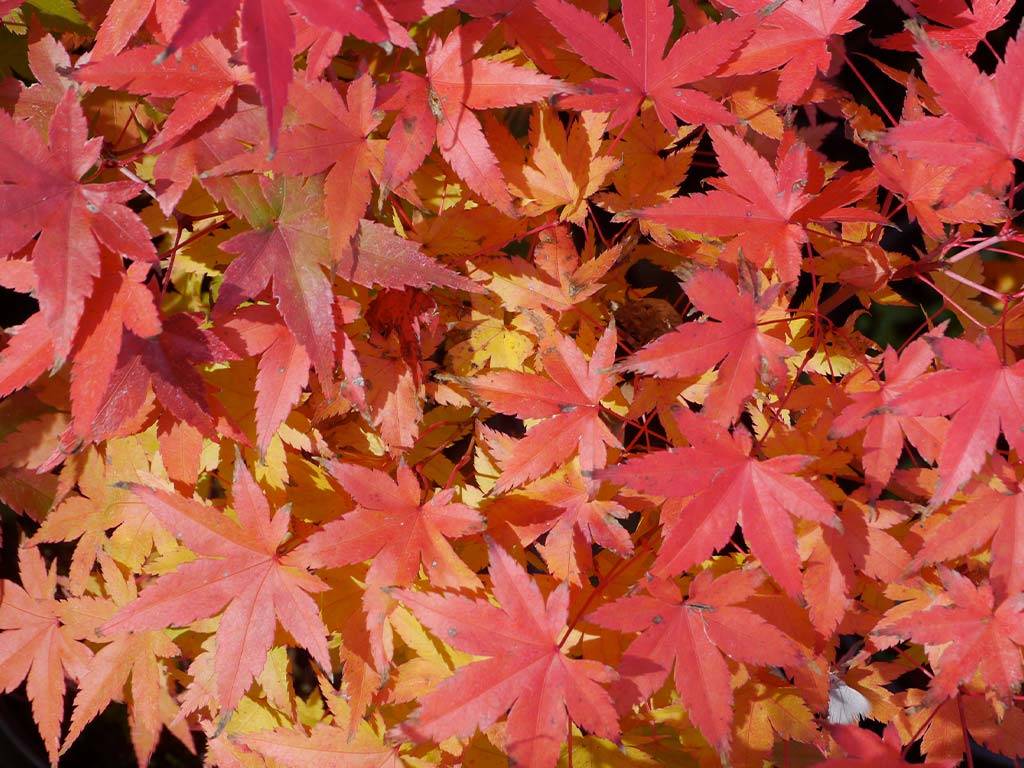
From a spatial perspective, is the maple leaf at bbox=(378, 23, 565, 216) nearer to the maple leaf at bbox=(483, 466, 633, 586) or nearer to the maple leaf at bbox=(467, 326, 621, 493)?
the maple leaf at bbox=(467, 326, 621, 493)

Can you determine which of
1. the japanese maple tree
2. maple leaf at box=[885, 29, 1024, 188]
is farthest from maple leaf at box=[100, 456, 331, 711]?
maple leaf at box=[885, 29, 1024, 188]

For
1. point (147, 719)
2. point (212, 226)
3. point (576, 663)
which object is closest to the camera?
point (576, 663)

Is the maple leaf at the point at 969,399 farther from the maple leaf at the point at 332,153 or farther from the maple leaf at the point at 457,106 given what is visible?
the maple leaf at the point at 332,153

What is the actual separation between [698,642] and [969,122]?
2.10 ft

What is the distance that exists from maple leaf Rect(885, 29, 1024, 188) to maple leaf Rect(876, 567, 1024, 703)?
18.0 inches

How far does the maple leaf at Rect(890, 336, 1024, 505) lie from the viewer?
2.50ft

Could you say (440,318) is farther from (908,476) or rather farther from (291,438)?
(908,476)

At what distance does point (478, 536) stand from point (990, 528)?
621 millimetres

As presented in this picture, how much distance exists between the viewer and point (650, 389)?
37.9 inches

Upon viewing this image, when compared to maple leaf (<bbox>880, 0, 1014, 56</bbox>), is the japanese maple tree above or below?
below

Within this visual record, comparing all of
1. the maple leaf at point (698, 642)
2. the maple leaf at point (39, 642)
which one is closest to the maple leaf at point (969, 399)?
the maple leaf at point (698, 642)

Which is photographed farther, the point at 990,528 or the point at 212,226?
the point at 212,226

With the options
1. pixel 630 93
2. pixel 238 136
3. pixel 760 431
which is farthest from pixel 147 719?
pixel 630 93

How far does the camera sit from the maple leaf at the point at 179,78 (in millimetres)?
794
